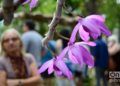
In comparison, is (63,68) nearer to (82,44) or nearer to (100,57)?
(82,44)

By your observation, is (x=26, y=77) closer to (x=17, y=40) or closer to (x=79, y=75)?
(x=17, y=40)

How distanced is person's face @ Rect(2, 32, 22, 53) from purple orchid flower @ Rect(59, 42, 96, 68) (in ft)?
12.0

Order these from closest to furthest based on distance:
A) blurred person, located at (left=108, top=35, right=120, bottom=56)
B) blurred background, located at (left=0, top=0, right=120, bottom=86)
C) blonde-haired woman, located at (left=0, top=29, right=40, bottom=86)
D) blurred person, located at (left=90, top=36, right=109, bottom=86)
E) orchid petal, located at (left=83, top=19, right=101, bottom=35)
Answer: orchid petal, located at (left=83, top=19, right=101, bottom=35)
blonde-haired woman, located at (left=0, top=29, right=40, bottom=86)
blurred person, located at (left=90, top=36, right=109, bottom=86)
blurred person, located at (left=108, top=35, right=120, bottom=56)
blurred background, located at (left=0, top=0, right=120, bottom=86)

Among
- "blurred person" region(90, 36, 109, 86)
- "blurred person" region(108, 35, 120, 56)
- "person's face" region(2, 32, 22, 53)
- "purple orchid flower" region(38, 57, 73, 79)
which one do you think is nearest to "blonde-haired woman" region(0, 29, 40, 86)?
"person's face" region(2, 32, 22, 53)

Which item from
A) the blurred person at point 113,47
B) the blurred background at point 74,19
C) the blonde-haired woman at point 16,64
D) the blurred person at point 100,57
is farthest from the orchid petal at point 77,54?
the blurred background at point 74,19

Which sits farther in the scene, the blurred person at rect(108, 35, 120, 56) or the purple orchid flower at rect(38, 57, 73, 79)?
the blurred person at rect(108, 35, 120, 56)

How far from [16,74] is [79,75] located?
5781 mm

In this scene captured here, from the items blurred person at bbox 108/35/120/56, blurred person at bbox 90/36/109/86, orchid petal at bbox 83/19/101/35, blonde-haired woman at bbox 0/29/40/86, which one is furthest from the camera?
blurred person at bbox 108/35/120/56

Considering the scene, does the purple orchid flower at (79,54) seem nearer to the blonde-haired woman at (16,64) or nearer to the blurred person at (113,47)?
the blonde-haired woman at (16,64)

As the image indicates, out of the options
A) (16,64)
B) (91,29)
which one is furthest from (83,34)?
(16,64)

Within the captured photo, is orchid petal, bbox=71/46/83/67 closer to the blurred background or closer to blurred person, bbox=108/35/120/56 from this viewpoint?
blurred person, bbox=108/35/120/56

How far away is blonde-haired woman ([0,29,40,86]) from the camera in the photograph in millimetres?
4867

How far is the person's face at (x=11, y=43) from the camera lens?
518 centimetres

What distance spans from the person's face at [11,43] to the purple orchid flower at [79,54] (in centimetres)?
365
